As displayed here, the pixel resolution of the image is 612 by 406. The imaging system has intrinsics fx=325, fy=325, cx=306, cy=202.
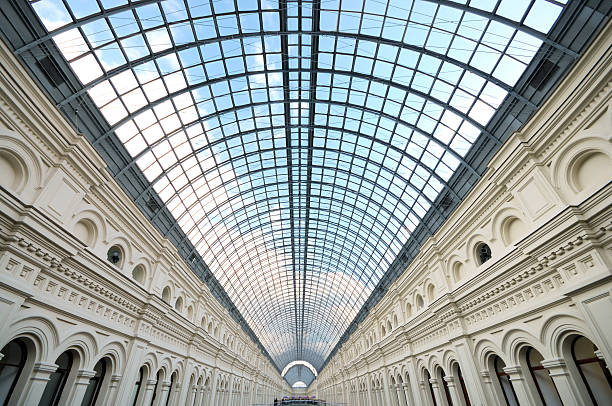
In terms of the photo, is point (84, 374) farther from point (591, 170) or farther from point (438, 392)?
point (591, 170)

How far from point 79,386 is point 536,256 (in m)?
19.0

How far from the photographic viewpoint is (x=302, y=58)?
19.5 meters

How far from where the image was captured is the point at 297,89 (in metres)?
22.2

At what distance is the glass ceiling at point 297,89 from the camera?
1449cm

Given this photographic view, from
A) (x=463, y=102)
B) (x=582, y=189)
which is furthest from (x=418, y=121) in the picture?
(x=582, y=189)

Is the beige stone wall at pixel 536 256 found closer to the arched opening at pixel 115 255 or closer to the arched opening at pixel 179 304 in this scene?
the arched opening at pixel 179 304

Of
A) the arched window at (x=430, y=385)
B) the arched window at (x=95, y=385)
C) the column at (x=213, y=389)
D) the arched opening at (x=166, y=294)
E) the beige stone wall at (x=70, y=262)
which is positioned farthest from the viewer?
the column at (x=213, y=389)

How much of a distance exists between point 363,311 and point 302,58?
34.7 m

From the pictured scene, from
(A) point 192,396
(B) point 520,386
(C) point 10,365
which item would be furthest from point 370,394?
(C) point 10,365

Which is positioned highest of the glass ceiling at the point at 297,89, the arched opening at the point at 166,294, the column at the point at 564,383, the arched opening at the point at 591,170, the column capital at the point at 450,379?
the glass ceiling at the point at 297,89

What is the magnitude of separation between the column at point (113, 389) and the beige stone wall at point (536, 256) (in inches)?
701

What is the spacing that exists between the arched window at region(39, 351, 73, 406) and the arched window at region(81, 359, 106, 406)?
5.32ft

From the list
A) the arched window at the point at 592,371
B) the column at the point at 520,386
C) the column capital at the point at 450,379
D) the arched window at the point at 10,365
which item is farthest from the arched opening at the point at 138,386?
the arched window at the point at 592,371

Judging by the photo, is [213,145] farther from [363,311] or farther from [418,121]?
[363,311]
